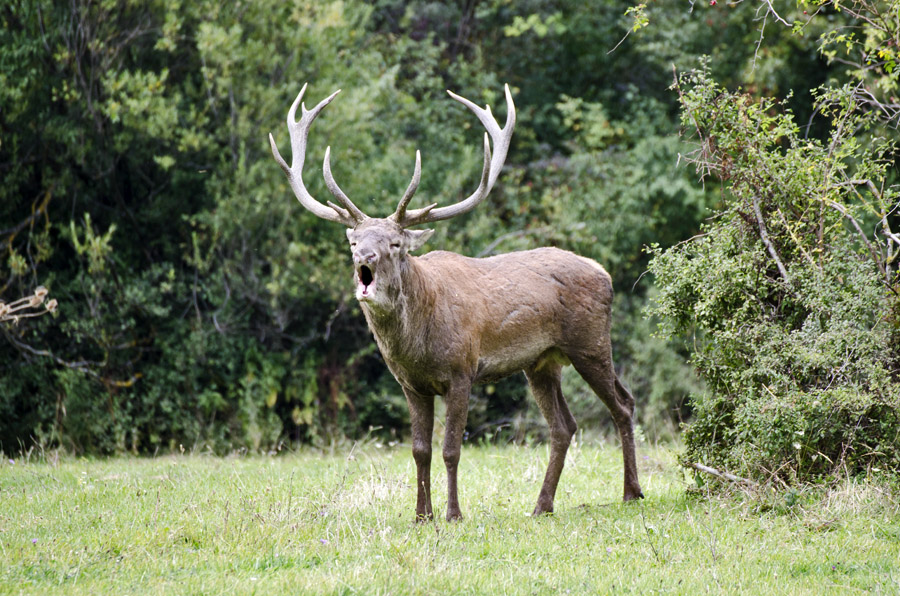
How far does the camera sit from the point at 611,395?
7.91 m

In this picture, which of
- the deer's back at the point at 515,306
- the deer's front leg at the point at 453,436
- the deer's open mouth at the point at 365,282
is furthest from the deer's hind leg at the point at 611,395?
the deer's open mouth at the point at 365,282

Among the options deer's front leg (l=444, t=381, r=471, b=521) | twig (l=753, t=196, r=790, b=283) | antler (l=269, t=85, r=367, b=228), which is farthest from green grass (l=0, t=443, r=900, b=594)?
antler (l=269, t=85, r=367, b=228)

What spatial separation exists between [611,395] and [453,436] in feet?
5.37

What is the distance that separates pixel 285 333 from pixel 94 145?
12.4 feet

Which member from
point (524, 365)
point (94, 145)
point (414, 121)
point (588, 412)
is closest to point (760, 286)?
point (524, 365)

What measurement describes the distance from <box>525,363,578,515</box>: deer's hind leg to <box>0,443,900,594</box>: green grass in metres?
0.20

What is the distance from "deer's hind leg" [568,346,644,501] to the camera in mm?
7832

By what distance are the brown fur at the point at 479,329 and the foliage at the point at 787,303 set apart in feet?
2.12

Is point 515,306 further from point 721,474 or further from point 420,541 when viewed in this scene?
point 420,541

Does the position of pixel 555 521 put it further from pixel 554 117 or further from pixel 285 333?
pixel 554 117

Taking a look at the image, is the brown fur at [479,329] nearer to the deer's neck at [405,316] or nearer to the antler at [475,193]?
the deer's neck at [405,316]

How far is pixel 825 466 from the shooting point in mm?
6992

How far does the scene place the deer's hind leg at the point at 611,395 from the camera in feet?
25.7

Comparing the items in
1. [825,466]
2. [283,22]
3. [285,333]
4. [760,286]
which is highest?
[283,22]
